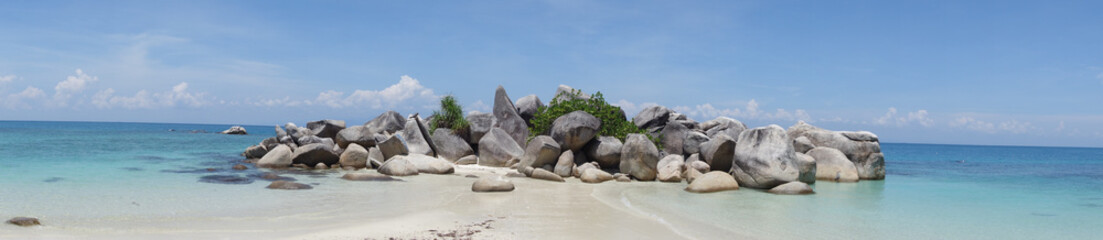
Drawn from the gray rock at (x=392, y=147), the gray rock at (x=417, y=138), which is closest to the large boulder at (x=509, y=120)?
the gray rock at (x=417, y=138)

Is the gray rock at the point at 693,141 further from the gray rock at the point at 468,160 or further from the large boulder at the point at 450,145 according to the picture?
the large boulder at the point at 450,145

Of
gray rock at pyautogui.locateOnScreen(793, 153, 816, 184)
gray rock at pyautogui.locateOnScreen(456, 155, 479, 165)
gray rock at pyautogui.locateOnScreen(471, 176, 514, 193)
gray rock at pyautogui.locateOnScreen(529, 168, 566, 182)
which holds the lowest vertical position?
gray rock at pyautogui.locateOnScreen(471, 176, 514, 193)

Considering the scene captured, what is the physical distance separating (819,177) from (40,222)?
17.3 meters

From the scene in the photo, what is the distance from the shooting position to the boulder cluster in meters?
14.6

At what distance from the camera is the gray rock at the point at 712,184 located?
43.7 ft

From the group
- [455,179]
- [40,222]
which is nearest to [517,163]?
[455,179]

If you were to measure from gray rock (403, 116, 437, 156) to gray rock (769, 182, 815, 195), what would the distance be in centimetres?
1096

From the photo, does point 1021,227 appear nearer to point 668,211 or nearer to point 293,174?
point 668,211

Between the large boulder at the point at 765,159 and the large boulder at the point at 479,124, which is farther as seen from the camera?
the large boulder at the point at 479,124

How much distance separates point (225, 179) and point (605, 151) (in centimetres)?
934

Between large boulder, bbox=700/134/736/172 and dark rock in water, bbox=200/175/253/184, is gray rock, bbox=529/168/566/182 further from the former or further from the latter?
dark rock in water, bbox=200/175/253/184

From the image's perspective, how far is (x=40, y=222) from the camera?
8.21 m

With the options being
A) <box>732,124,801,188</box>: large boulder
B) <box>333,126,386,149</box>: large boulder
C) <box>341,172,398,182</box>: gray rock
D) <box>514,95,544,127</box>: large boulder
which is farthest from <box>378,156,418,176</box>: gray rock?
<box>732,124,801,188</box>: large boulder

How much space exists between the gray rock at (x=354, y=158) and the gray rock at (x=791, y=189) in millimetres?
11502
